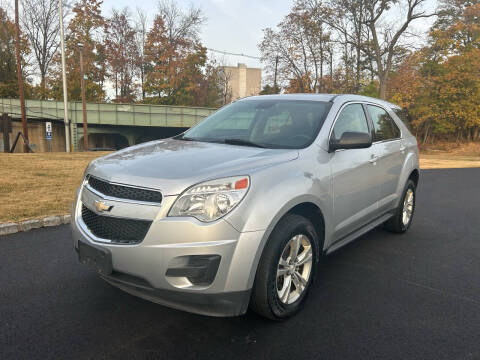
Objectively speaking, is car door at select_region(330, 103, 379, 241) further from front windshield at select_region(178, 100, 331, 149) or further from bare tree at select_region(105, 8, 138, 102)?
bare tree at select_region(105, 8, 138, 102)

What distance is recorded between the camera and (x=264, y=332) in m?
2.79

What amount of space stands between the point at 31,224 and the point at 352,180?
14.5ft

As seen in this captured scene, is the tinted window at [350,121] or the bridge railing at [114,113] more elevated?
the bridge railing at [114,113]

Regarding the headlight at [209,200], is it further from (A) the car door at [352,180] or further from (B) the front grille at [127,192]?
(A) the car door at [352,180]

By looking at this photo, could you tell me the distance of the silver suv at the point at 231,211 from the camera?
2459 mm

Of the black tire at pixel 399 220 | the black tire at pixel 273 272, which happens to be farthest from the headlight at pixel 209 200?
the black tire at pixel 399 220

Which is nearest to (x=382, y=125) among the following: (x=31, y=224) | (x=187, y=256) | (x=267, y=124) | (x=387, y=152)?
(x=387, y=152)

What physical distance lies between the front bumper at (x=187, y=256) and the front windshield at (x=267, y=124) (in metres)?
1.16

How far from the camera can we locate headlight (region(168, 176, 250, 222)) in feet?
8.10

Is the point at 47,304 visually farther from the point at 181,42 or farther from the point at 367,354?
the point at 181,42

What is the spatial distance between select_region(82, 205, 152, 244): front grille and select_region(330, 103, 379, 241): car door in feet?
5.57

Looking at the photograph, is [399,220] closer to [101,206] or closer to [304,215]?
[304,215]

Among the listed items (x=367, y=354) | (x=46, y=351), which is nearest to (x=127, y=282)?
(x=46, y=351)

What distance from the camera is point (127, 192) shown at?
2619 mm
